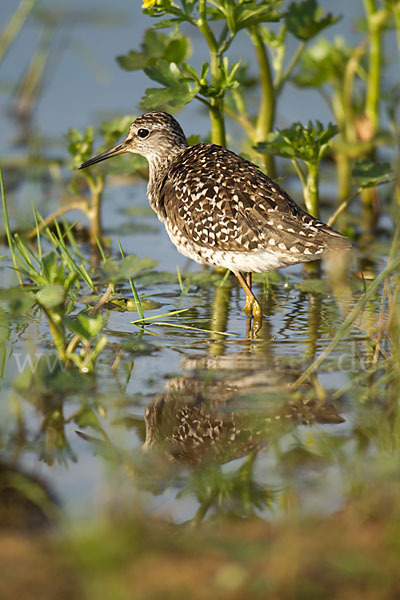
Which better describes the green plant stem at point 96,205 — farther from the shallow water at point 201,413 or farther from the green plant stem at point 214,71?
the shallow water at point 201,413

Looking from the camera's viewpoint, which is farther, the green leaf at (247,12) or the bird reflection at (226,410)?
the green leaf at (247,12)

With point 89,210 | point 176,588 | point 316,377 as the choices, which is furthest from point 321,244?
point 176,588

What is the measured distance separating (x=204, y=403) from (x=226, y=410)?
0.61 ft

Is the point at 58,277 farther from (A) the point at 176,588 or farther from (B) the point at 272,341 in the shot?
(A) the point at 176,588

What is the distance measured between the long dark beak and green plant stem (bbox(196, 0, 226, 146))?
2.95 feet

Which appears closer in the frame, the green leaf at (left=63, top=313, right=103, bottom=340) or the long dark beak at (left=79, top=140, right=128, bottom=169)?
the green leaf at (left=63, top=313, right=103, bottom=340)

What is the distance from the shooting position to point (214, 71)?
7.30 m

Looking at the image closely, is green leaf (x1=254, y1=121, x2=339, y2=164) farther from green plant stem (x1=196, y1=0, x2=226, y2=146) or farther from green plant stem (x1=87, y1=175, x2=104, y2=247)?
green plant stem (x1=87, y1=175, x2=104, y2=247)

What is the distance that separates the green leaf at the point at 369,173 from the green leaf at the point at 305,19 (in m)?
1.34

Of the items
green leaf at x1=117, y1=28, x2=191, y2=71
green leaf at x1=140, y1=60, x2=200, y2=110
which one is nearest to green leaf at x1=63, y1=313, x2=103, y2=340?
green leaf at x1=140, y1=60, x2=200, y2=110

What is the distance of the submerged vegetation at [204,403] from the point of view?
126 inches

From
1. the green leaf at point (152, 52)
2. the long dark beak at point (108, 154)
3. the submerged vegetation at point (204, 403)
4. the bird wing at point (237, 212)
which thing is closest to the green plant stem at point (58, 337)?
the submerged vegetation at point (204, 403)

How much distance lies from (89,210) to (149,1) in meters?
2.55

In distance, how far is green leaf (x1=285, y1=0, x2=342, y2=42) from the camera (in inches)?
308
